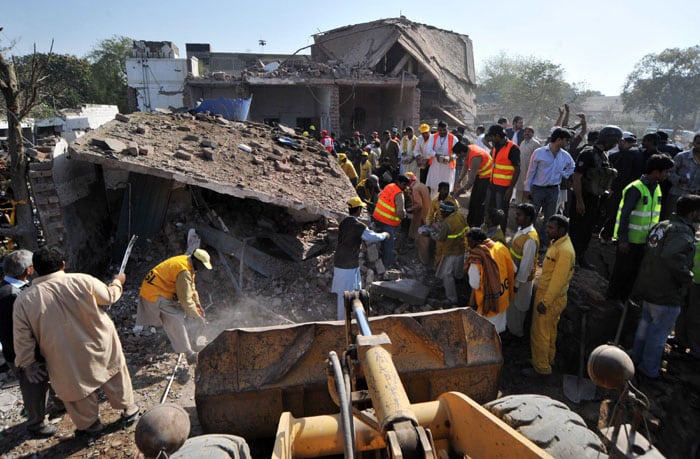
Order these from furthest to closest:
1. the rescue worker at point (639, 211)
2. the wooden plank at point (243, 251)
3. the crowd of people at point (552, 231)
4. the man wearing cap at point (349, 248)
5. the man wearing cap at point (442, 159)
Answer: the man wearing cap at point (442, 159)
the wooden plank at point (243, 251)
the man wearing cap at point (349, 248)
the rescue worker at point (639, 211)
the crowd of people at point (552, 231)

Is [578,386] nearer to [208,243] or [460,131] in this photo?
[208,243]

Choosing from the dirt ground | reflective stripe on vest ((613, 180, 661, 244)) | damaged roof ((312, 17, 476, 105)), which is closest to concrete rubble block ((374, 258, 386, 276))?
the dirt ground

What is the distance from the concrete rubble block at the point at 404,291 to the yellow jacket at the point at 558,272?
1.78m

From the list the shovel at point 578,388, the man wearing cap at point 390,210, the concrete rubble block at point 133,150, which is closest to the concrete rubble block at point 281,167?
the man wearing cap at point 390,210

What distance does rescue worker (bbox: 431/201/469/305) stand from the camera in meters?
5.51

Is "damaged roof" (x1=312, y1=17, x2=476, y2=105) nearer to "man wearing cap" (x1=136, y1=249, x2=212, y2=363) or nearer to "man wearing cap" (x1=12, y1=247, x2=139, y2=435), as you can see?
"man wearing cap" (x1=136, y1=249, x2=212, y2=363)

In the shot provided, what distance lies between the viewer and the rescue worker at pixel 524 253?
4164 millimetres

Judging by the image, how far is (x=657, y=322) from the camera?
4066 mm

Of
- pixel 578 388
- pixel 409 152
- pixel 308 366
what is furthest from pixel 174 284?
pixel 409 152

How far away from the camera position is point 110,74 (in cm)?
3431

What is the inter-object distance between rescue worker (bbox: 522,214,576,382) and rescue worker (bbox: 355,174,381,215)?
4.01 meters

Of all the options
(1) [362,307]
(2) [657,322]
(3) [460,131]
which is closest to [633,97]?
(3) [460,131]

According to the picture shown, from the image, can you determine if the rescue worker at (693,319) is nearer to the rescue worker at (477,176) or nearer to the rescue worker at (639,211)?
the rescue worker at (639,211)

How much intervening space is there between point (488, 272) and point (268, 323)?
116 inches
